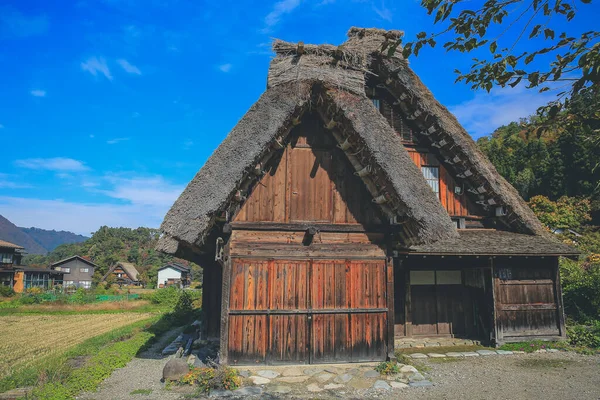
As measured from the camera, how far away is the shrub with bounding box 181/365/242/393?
7095 millimetres

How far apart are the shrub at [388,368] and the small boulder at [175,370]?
13.6 feet

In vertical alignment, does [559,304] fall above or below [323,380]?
above

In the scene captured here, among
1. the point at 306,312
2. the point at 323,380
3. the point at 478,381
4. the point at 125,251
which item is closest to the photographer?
the point at 323,380

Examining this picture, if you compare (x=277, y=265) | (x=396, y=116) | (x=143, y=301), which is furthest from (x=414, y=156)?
→ (x=143, y=301)

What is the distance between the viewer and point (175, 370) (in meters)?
7.70

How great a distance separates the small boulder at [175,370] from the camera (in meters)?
7.64

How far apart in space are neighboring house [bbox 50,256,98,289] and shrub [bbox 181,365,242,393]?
59132mm

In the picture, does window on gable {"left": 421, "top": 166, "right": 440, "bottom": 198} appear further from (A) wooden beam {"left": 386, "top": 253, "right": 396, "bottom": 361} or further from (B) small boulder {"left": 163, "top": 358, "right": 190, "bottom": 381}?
(B) small boulder {"left": 163, "top": 358, "right": 190, "bottom": 381}

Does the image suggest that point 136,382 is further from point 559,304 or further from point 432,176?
point 559,304

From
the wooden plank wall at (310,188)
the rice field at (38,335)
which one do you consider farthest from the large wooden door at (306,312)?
the rice field at (38,335)

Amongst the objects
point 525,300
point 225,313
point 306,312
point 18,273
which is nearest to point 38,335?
point 225,313

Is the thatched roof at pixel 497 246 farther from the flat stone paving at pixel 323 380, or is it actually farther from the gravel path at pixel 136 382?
the gravel path at pixel 136 382

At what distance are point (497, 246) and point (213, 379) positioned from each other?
8661mm

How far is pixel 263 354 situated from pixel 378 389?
8.54 ft
